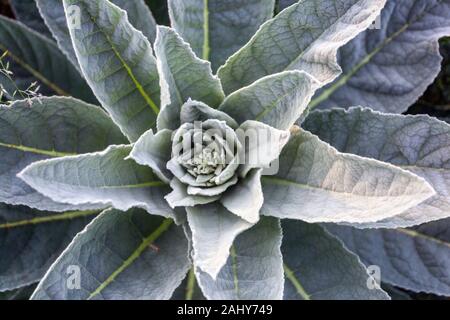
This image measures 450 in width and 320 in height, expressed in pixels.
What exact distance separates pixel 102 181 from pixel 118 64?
293 mm

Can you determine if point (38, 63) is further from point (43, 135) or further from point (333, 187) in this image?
point (333, 187)

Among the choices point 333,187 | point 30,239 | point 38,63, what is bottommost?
point 30,239

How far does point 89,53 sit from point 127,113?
0.19 m

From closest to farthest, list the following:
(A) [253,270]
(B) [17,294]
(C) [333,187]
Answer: (C) [333,187] < (A) [253,270] < (B) [17,294]

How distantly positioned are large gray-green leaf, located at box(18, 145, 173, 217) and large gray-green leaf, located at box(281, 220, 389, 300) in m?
0.41

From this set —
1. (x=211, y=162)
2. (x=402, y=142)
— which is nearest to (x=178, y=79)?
(x=211, y=162)

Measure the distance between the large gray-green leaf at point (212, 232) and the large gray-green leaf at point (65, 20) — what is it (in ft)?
1.99

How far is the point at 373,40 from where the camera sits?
1794 mm

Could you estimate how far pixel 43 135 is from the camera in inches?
58.0

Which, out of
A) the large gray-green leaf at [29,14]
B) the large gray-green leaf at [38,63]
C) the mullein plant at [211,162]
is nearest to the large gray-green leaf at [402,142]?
the mullein plant at [211,162]

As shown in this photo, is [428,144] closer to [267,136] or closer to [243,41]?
[267,136]

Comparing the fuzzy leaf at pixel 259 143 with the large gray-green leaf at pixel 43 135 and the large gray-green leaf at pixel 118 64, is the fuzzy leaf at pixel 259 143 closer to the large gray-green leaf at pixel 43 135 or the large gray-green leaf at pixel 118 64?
the large gray-green leaf at pixel 118 64

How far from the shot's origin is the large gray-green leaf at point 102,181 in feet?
3.68
